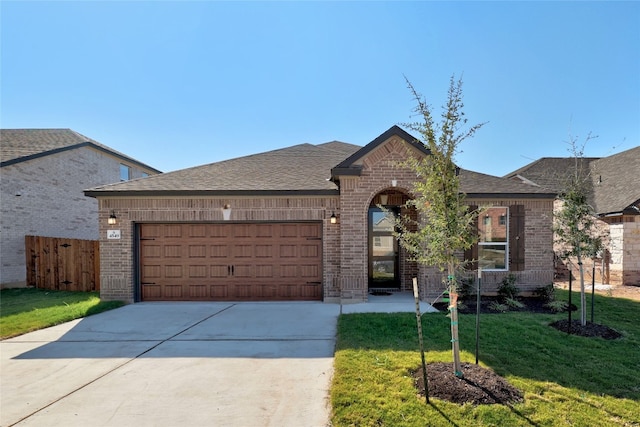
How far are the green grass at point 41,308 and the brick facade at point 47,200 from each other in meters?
1.75

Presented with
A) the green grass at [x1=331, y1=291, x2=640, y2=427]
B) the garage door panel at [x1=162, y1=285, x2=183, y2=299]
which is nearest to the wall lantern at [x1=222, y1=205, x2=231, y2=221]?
the garage door panel at [x1=162, y1=285, x2=183, y2=299]

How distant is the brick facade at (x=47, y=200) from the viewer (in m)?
11.7

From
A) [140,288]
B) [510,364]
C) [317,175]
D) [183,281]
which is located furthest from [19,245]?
[510,364]

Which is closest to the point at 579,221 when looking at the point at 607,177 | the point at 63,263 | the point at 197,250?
the point at 197,250

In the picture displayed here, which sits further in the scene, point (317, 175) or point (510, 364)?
point (317, 175)

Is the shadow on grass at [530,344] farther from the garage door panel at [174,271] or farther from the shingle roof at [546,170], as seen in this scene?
the shingle roof at [546,170]

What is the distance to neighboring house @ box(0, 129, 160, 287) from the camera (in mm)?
11789

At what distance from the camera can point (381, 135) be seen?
8.05 metres

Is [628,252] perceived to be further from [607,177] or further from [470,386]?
[470,386]

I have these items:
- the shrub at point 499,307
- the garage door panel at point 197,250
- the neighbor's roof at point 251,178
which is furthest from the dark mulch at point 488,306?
the garage door panel at point 197,250

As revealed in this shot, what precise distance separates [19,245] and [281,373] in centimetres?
1334

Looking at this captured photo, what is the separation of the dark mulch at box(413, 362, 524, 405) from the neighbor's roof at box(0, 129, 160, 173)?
52.1ft

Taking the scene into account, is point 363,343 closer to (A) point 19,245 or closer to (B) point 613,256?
(B) point 613,256

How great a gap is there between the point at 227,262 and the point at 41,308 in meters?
4.97
